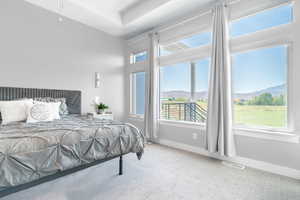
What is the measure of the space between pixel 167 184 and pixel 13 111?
254 cm

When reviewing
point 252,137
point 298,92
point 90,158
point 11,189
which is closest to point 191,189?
point 90,158

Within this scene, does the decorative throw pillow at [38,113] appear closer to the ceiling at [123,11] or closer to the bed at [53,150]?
the bed at [53,150]

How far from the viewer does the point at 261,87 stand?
2.50 m

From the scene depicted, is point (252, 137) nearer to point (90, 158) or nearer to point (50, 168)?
point (90, 158)

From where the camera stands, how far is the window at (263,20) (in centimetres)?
226

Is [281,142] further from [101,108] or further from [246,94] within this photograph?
[101,108]

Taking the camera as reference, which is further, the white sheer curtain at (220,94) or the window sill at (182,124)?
the window sill at (182,124)

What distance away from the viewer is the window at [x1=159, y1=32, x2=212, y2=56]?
3.10m

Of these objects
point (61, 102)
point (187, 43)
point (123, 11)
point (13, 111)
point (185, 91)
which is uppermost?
point (123, 11)

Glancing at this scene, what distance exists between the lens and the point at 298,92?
2.07m

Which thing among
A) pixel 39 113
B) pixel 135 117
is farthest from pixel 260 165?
pixel 39 113

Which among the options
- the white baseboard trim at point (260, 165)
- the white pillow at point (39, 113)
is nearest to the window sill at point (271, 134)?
the white baseboard trim at point (260, 165)

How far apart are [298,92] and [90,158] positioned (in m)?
2.82

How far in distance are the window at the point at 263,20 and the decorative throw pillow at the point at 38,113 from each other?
3438 mm
